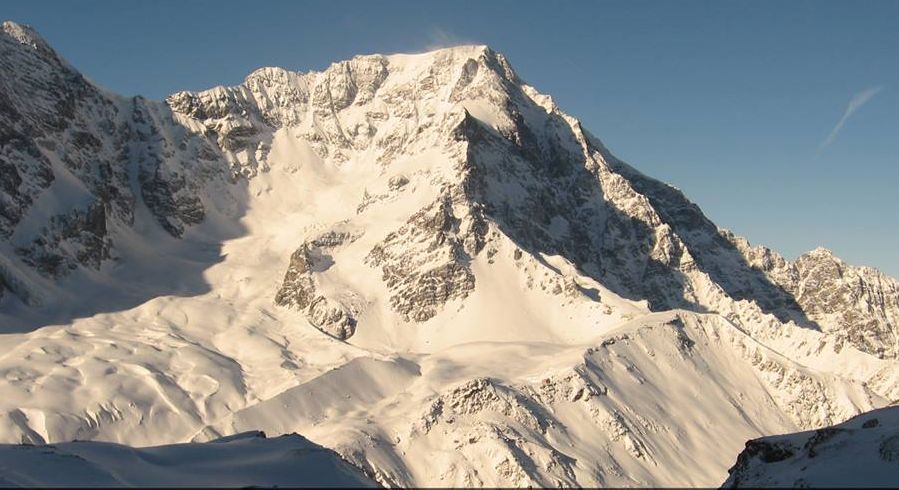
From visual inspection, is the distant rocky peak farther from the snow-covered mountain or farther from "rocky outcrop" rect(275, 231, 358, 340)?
"rocky outcrop" rect(275, 231, 358, 340)

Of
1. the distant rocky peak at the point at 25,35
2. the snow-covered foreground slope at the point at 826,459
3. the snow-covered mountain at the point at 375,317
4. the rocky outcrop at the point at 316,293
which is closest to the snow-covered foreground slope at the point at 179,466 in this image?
the snow-covered foreground slope at the point at 826,459

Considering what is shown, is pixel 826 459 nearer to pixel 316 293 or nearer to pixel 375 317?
pixel 375 317

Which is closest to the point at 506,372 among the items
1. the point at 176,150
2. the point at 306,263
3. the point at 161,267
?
the point at 306,263

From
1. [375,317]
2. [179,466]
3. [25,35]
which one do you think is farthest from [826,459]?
[25,35]

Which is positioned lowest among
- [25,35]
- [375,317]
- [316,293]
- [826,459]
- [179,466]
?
[826,459]

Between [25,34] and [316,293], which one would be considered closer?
[316,293]

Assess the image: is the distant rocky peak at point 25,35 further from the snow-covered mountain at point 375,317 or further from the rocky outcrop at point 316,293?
the rocky outcrop at point 316,293
